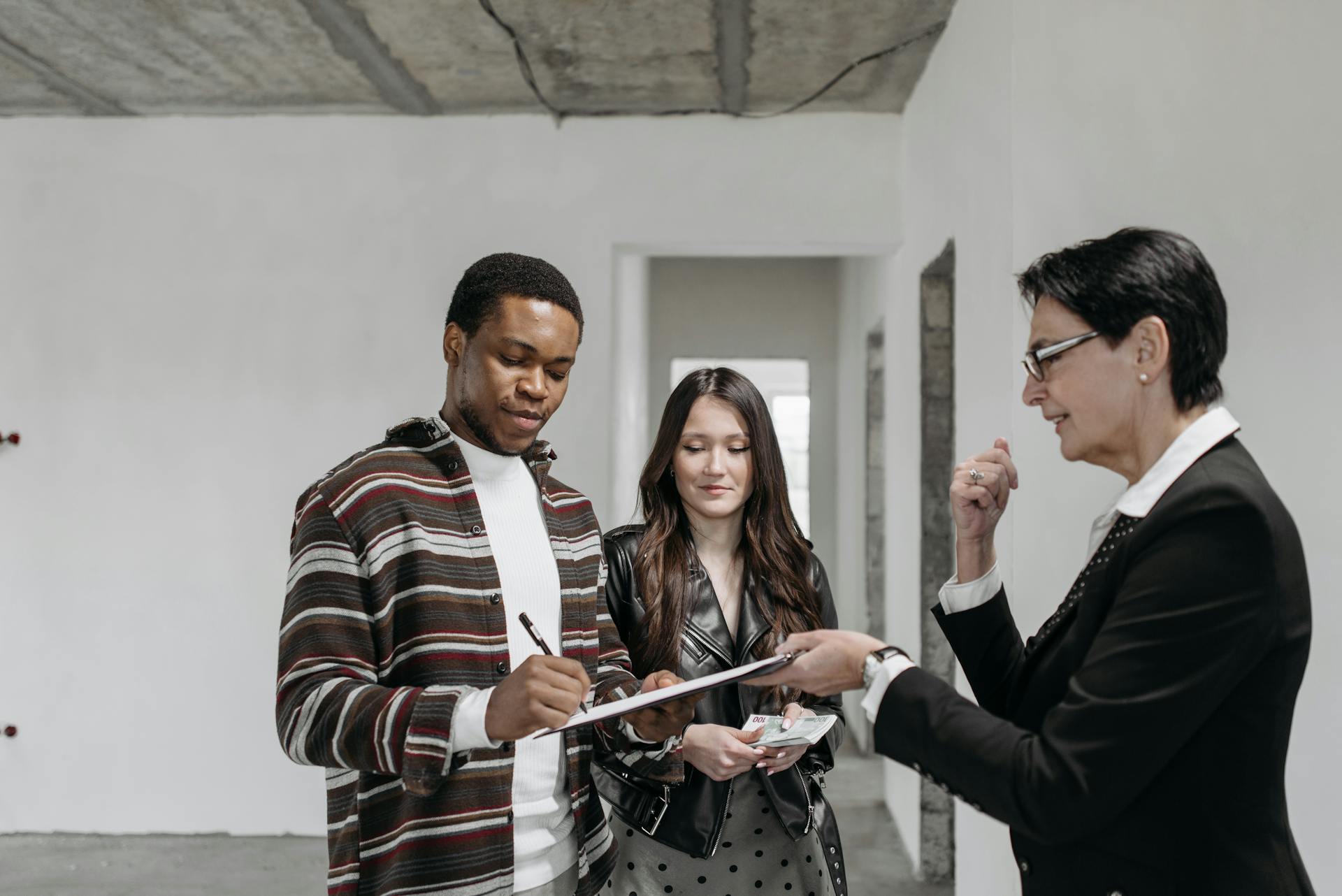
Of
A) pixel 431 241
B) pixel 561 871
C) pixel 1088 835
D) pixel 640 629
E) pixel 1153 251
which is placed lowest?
pixel 561 871

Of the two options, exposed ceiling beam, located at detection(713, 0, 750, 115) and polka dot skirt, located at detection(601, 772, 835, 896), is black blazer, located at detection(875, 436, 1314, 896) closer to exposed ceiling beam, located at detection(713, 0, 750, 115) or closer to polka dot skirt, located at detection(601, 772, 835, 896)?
polka dot skirt, located at detection(601, 772, 835, 896)

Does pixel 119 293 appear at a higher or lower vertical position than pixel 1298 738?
higher

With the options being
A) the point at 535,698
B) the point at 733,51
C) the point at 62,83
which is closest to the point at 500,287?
the point at 535,698

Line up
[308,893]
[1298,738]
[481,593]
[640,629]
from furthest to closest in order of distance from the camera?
[308,893]
[1298,738]
[640,629]
[481,593]

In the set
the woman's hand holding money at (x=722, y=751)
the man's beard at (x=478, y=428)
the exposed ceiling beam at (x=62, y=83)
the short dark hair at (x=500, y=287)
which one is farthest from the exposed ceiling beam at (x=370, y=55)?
the woman's hand holding money at (x=722, y=751)

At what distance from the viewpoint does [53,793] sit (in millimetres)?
4285

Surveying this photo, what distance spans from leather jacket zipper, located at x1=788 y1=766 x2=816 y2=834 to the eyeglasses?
939mm

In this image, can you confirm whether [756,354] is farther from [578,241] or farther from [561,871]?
[561,871]

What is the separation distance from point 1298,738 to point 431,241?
11.0 feet

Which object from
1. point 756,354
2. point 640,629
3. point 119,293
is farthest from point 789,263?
point 640,629

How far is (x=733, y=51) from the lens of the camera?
368 centimetres

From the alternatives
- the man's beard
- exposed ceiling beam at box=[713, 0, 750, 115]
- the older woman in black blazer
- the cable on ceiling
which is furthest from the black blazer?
the cable on ceiling

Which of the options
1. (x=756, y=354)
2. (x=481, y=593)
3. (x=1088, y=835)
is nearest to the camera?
(x=1088, y=835)

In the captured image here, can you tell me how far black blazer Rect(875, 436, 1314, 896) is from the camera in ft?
3.74
